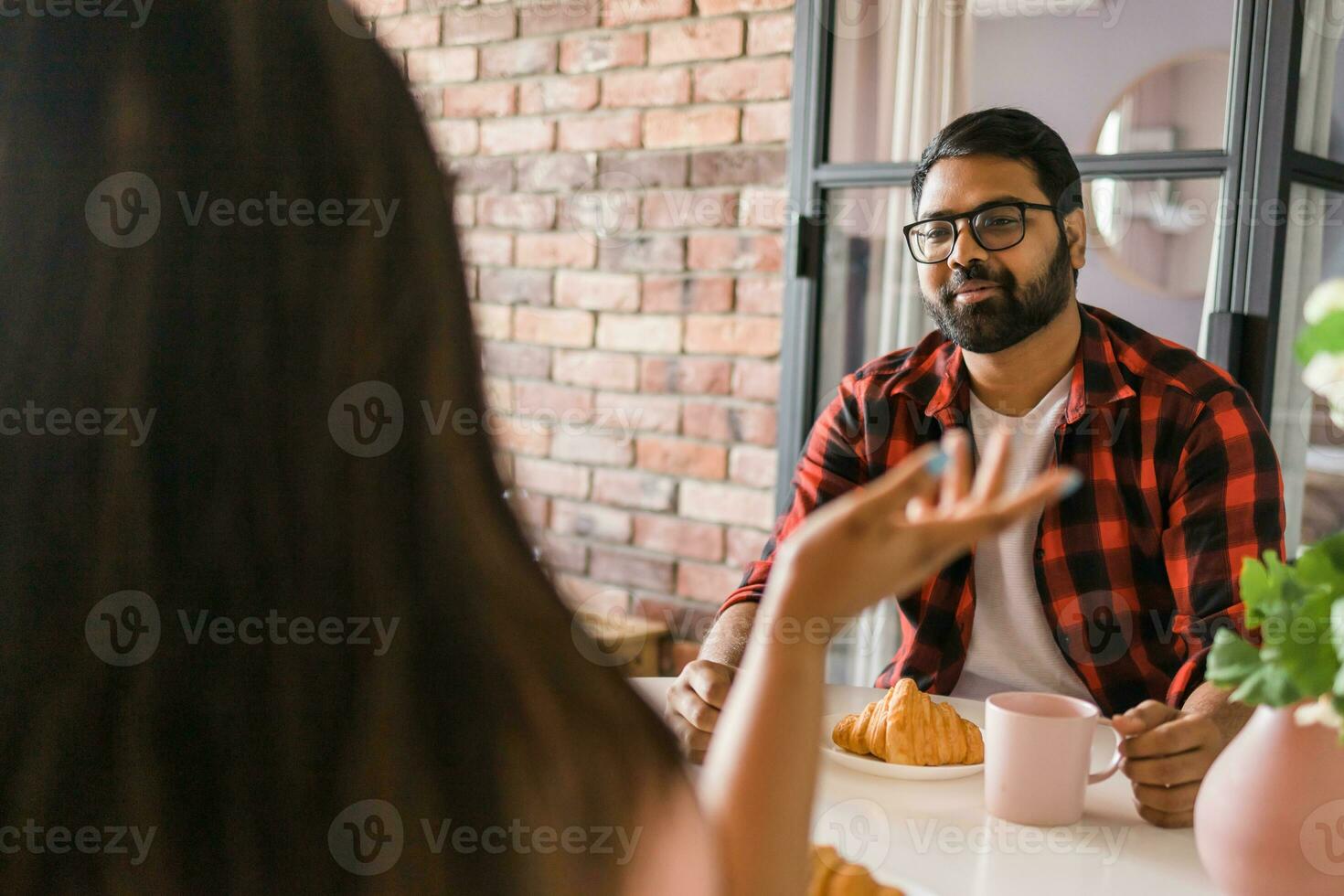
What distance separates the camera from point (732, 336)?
2.20m

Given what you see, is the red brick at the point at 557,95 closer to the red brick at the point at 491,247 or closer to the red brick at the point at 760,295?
the red brick at the point at 491,247

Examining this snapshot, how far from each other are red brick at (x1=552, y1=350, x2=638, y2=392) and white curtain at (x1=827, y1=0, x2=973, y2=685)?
1.72ft

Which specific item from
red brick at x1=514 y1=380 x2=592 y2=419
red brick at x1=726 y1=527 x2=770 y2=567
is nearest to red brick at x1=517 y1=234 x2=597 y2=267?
red brick at x1=514 y1=380 x2=592 y2=419

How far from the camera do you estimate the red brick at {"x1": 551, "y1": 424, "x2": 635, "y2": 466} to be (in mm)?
2383

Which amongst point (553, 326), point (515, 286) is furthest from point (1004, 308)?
point (515, 286)

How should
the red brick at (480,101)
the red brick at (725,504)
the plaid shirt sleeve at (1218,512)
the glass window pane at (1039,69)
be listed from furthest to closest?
the red brick at (480,101), the red brick at (725,504), the glass window pane at (1039,69), the plaid shirt sleeve at (1218,512)

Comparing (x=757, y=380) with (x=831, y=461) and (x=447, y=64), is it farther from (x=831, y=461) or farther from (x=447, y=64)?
(x=447, y=64)

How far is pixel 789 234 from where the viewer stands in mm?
2064

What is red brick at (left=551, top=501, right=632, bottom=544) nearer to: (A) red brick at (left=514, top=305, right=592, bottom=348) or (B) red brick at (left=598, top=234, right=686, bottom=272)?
(A) red brick at (left=514, top=305, right=592, bottom=348)

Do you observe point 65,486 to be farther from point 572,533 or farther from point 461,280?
point 572,533

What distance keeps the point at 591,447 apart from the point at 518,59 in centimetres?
82

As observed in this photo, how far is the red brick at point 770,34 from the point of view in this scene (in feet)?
6.83

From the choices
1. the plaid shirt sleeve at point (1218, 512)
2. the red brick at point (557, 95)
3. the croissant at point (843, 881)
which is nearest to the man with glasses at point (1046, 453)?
the plaid shirt sleeve at point (1218, 512)

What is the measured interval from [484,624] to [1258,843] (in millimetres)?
540
